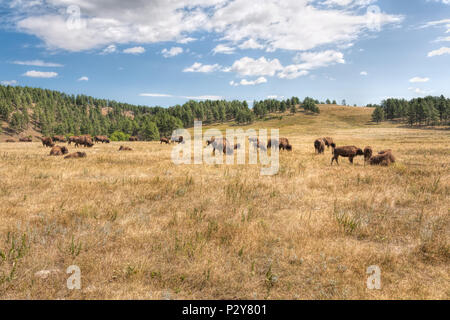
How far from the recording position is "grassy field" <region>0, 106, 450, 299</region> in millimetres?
3895

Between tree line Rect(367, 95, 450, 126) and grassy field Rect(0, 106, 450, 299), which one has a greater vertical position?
tree line Rect(367, 95, 450, 126)

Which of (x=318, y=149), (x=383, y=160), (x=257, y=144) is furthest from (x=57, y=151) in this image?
(x=383, y=160)

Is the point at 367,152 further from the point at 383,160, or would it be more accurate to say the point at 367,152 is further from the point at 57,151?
the point at 57,151

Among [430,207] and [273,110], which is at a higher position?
[273,110]

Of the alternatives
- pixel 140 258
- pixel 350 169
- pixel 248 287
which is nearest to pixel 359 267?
pixel 248 287

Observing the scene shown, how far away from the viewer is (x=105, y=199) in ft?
26.7

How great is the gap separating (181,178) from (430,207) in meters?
9.53

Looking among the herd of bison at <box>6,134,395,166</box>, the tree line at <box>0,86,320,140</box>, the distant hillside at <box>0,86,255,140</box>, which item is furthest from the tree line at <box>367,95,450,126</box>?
the herd of bison at <box>6,134,395,166</box>

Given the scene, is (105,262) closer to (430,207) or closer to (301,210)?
(301,210)

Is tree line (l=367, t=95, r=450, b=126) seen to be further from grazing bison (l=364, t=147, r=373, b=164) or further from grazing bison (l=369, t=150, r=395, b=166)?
grazing bison (l=369, t=150, r=395, b=166)

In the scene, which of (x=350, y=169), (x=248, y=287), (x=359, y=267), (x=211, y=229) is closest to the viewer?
(x=248, y=287)

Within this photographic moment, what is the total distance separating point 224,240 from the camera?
17.8 ft

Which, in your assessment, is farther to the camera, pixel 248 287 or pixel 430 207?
pixel 430 207

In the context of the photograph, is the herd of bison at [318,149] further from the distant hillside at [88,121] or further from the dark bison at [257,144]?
the distant hillside at [88,121]
